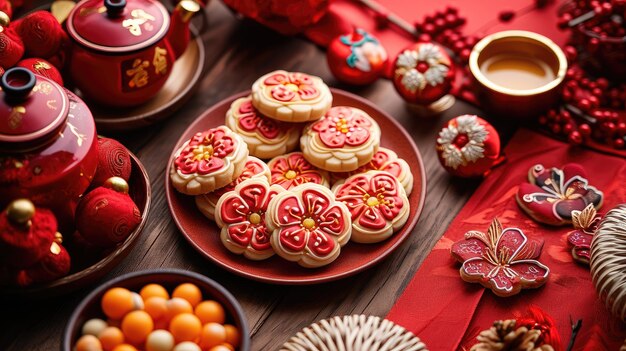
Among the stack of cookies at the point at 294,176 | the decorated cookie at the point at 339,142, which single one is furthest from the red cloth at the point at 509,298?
the decorated cookie at the point at 339,142

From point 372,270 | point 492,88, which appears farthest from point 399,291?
point 492,88

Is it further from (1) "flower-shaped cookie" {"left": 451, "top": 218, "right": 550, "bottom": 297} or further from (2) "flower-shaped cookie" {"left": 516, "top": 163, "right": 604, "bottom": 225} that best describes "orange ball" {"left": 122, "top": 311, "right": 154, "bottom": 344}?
(2) "flower-shaped cookie" {"left": 516, "top": 163, "right": 604, "bottom": 225}

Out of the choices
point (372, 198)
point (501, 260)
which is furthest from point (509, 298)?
point (372, 198)

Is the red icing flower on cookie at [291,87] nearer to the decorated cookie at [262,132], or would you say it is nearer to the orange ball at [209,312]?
the decorated cookie at [262,132]

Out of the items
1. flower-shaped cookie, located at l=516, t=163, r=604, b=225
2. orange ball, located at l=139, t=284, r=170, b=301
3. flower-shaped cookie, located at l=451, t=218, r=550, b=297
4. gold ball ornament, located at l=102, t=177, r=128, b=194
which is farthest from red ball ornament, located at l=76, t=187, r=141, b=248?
flower-shaped cookie, located at l=516, t=163, r=604, b=225

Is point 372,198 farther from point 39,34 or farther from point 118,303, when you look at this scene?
point 39,34

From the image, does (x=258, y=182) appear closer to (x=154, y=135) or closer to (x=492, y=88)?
(x=154, y=135)
